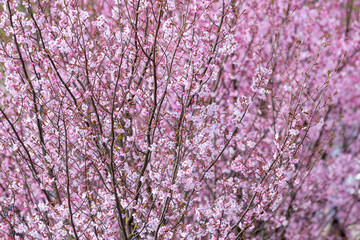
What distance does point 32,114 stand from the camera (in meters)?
4.98

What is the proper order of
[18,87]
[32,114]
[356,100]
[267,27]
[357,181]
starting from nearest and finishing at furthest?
[18,87], [32,114], [267,27], [357,181], [356,100]

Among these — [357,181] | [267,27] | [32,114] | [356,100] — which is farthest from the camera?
[356,100]

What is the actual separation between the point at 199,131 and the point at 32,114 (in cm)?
236

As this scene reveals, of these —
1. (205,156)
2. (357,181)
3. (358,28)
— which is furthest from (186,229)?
(358,28)

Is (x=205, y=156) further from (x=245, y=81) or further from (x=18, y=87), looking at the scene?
(x=245, y=81)

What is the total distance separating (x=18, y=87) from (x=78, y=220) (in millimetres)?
1934

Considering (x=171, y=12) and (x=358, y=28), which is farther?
(x=358, y=28)

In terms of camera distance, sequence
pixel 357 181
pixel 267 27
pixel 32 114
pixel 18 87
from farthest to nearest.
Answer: pixel 357 181 → pixel 267 27 → pixel 32 114 → pixel 18 87

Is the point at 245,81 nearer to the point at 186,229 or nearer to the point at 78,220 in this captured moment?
the point at 186,229

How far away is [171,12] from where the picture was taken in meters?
4.92

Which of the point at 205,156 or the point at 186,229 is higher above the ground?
the point at 205,156

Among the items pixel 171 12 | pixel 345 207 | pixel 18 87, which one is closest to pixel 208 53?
pixel 171 12

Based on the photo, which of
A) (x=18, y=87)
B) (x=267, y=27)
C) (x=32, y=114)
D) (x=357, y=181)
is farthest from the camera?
(x=357, y=181)

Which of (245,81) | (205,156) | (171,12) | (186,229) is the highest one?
(245,81)
